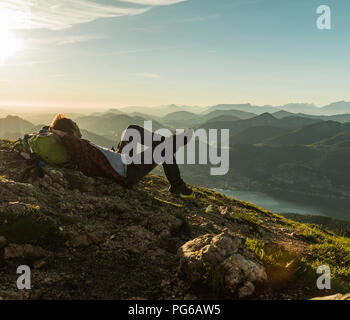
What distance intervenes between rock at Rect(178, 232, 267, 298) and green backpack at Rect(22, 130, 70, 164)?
562 centimetres

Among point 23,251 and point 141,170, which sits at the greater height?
point 141,170

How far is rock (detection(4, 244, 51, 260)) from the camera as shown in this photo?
460 cm

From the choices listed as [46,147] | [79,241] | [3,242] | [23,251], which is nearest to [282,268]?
[79,241]

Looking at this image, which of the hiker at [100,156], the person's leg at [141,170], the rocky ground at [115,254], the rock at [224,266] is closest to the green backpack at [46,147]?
the hiker at [100,156]

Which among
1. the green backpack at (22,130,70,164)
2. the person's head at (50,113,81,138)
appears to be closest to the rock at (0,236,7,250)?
the green backpack at (22,130,70,164)

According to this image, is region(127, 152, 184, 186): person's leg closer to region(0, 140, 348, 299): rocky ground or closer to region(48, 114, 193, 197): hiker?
region(48, 114, 193, 197): hiker

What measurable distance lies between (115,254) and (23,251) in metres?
1.69

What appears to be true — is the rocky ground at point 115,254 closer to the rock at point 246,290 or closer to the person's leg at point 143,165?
the rock at point 246,290

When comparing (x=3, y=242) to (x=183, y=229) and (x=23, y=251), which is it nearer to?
(x=23, y=251)

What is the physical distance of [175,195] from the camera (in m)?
10.5

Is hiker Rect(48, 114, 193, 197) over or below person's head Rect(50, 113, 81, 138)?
below

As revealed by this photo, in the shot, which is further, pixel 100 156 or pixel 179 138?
pixel 179 138

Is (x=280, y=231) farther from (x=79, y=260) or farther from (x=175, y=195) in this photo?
(x=79, y=260)

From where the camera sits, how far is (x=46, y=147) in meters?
8.12
